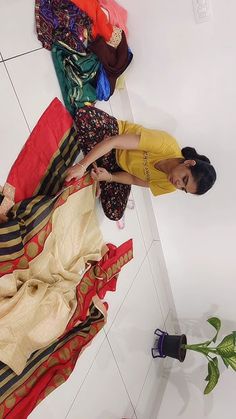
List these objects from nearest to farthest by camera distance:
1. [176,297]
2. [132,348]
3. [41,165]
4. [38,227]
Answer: [38,227] → [41,165] → [132,348] → [176,297]

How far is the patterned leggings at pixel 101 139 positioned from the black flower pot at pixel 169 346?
2.83 ft

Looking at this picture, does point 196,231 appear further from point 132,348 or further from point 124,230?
point 132,348

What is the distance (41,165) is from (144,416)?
1423mm

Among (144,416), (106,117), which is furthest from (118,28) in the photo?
(144,416)

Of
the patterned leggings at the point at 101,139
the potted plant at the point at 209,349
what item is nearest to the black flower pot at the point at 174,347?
the potted plant at the point at 209,349

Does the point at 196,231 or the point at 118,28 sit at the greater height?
the point at 118,28

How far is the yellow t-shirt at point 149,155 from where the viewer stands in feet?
4.47

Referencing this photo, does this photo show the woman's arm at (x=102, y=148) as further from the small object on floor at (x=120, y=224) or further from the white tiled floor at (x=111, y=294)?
the small object on floor at (x=120, y=224)

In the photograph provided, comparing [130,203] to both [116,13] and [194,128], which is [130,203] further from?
[116,13]

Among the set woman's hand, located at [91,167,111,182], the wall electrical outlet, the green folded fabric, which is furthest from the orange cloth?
woman's hand, located at [91,167,111,182]

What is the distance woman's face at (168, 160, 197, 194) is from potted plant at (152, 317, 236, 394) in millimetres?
896

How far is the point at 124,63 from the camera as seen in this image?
4.90ft

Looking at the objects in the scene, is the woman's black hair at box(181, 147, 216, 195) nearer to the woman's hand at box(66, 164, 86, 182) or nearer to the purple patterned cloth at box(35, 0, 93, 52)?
the woman's hand at box(66, 164, 86, 182)

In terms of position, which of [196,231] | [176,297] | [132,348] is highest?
[196,231]
